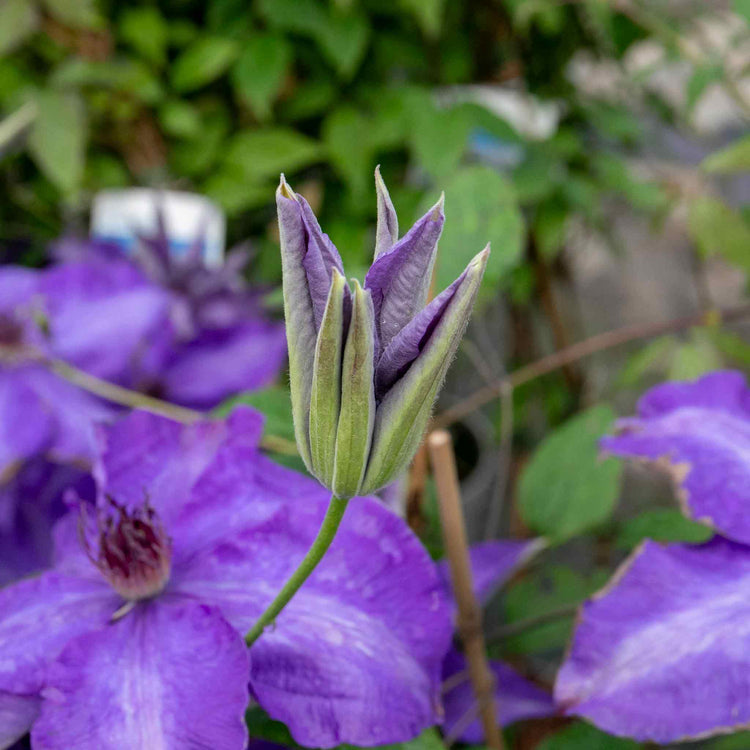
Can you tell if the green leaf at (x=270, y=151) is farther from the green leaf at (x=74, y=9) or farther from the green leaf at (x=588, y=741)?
the green leaf at (x=588, y=741)

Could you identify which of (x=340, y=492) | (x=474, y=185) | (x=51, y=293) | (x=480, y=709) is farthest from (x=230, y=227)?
(x=340, y=492)

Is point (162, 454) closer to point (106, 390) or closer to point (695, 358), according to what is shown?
point (106, 390)

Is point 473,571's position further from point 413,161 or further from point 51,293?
point 413,161

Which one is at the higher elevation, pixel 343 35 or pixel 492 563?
pixel 343 35

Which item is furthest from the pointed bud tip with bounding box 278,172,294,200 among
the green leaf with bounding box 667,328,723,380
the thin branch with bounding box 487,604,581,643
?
the green leaf with bounding box 667,328,723,380

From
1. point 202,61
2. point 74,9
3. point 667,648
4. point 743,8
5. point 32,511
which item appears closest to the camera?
point 667,648

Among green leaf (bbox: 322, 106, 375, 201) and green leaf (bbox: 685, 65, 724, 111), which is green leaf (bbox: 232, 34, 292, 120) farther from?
green leaf (bbox: 685, 65, 724, 111)

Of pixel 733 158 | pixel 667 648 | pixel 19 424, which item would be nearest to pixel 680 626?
pixel 667 648
